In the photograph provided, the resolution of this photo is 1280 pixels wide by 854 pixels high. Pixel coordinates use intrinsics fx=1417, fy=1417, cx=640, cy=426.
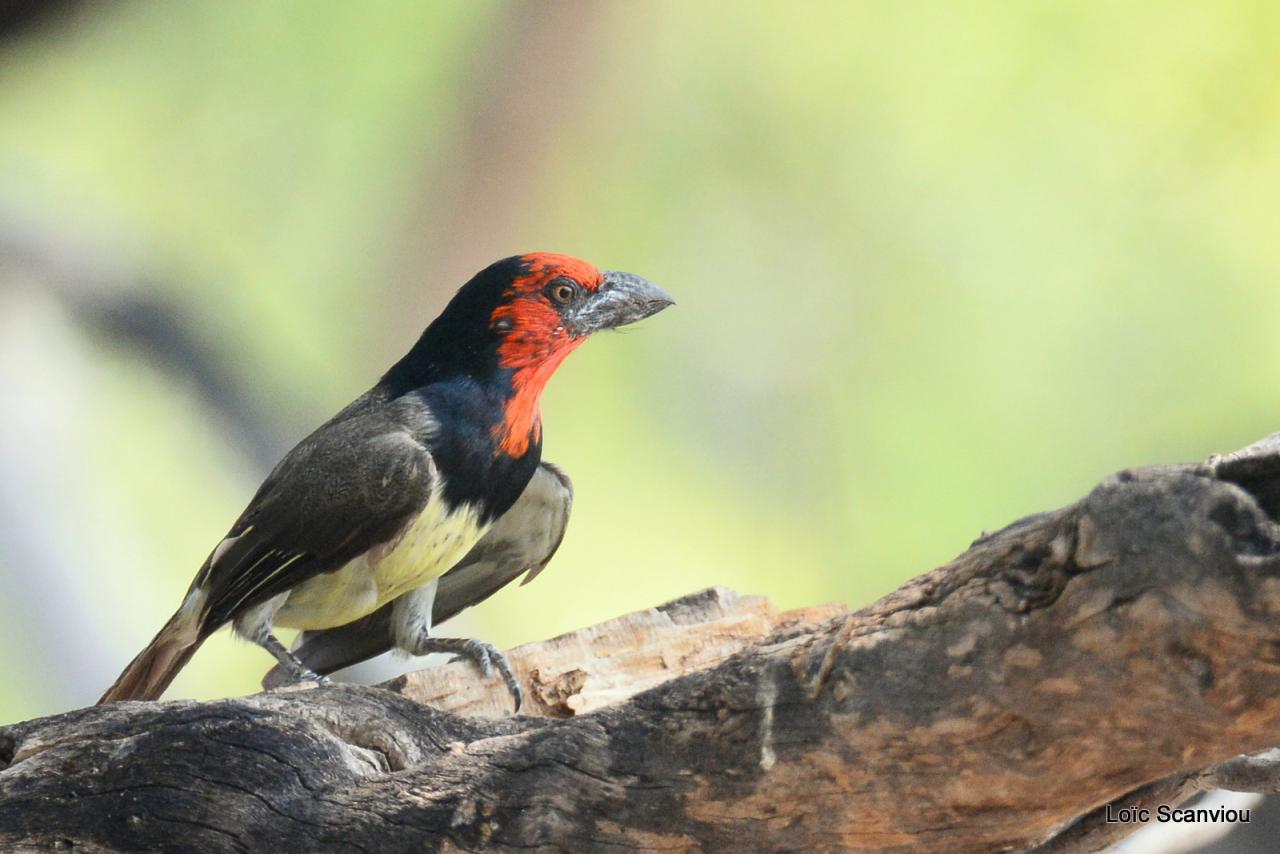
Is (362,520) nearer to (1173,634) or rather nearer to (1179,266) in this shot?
(1173,634)

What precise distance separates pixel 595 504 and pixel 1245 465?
4.23 metres

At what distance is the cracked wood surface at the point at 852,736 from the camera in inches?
42.7

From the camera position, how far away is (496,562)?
319 cm

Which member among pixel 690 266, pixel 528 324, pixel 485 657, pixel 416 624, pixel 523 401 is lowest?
pixel 485 657

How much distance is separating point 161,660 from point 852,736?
6.22 ft

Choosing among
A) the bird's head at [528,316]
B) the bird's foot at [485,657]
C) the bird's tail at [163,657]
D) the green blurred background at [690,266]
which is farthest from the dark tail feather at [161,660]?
the green blurred background at [690,266]

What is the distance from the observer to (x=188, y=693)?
16.6 ft

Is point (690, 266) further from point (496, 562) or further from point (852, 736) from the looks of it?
point (852, 736)

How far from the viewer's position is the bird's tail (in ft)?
9.01

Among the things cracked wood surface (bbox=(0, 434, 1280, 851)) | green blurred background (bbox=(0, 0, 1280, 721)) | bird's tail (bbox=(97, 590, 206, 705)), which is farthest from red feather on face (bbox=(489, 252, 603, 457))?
green blurred background (bbox=(0, 0, 1280, 721))

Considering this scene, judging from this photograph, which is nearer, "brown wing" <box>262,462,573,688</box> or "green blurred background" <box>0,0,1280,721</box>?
"brown wing" <box>262,462,573,688</box>

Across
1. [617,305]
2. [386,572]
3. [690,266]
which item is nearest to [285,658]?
[386,572]

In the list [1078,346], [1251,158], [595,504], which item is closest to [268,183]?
[595,504]

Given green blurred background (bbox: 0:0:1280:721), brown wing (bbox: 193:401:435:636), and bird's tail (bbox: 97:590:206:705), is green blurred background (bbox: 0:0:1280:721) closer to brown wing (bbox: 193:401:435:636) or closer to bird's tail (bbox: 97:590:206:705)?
bird's tail (bbox: 97:590:206:705)
